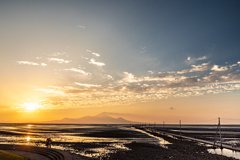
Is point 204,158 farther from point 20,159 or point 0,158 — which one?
point 0,158

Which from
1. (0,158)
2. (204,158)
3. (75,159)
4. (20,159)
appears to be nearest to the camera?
(0,158)

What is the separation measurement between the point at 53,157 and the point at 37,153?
4.78 metres

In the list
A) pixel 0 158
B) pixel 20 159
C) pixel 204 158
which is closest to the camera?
pixel 0 158

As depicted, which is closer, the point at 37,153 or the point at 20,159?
the point at 20,159

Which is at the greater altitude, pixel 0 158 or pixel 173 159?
pixel 0 158

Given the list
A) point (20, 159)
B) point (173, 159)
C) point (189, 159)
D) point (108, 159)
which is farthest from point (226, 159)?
point (20, 159)

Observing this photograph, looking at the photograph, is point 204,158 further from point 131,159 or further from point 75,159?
point 75,159

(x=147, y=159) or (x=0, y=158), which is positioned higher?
(x=0, y=158)

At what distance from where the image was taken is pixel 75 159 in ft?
75.7

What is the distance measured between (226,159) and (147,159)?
533 inches

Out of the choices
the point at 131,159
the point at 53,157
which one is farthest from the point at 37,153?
the point at 131,159

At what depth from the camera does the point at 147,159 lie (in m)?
26.2

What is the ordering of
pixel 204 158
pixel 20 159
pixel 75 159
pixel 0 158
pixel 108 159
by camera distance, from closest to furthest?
1. pixel 0 158
2. pixel 20 159
3. pixel 75 159
4. pixel 108 159
5. pixel 204 158

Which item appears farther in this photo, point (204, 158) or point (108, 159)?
point (204, 158)
